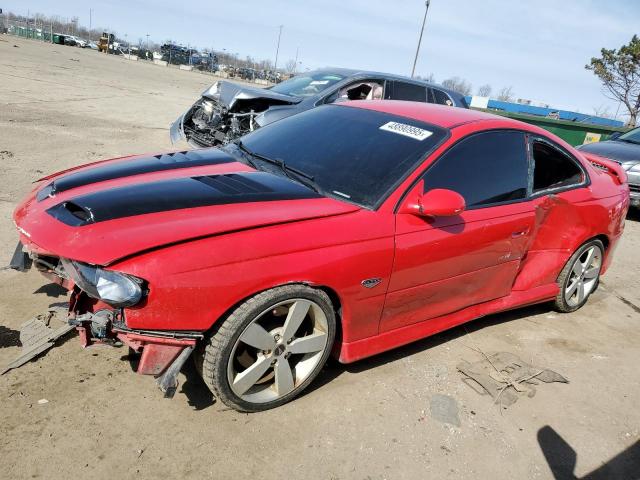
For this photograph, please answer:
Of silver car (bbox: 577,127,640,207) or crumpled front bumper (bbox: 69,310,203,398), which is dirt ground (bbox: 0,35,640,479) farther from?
silver car (bbox: 577,127,640,207)

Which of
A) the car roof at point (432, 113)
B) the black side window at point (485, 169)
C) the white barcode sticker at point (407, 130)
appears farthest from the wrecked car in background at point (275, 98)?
the black side window at point (485, 169)

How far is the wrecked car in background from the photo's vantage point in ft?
22.6

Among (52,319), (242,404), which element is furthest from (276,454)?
(52,319)

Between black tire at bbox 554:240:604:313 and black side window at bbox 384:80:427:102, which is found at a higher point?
black side window at bbox 384:80:427:102

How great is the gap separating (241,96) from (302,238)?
4922 mm

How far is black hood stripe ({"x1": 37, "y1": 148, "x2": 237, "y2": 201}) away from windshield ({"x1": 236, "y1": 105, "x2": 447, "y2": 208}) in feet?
1.05

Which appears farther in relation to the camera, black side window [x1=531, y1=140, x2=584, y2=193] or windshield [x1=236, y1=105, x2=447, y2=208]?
black side window [x1=531, y1=140, x2=584, y2=193]

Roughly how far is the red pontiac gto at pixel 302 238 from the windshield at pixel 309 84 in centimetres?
377

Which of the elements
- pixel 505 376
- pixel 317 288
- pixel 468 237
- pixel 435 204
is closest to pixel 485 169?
pixel 468 237

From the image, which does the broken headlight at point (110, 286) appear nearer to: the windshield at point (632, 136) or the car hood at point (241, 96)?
the car hood at point (241, 96)

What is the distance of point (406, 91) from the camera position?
7844 millimetres

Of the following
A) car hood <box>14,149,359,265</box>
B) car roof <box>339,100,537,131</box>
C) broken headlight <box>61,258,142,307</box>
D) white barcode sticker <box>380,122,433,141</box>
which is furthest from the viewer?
car roof <box>339,100,537,131</box>

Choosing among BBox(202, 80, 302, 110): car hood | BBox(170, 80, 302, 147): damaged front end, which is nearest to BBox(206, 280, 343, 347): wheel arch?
BBox(170, 80, 302, 147): damaged front end

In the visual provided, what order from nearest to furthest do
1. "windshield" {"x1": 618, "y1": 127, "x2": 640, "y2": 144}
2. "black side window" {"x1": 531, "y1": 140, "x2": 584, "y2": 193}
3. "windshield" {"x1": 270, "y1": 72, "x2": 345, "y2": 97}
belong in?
"black side window" {"x1": 531, "y1": 140, "x2": 584, "y2": 193}
"windshield" {"x1": 270, "y1": 72, "x2": 345, "y2": 97}
"windshield" {"x1": 618, "y1": 127, "x2": 640, "y2": 144}
